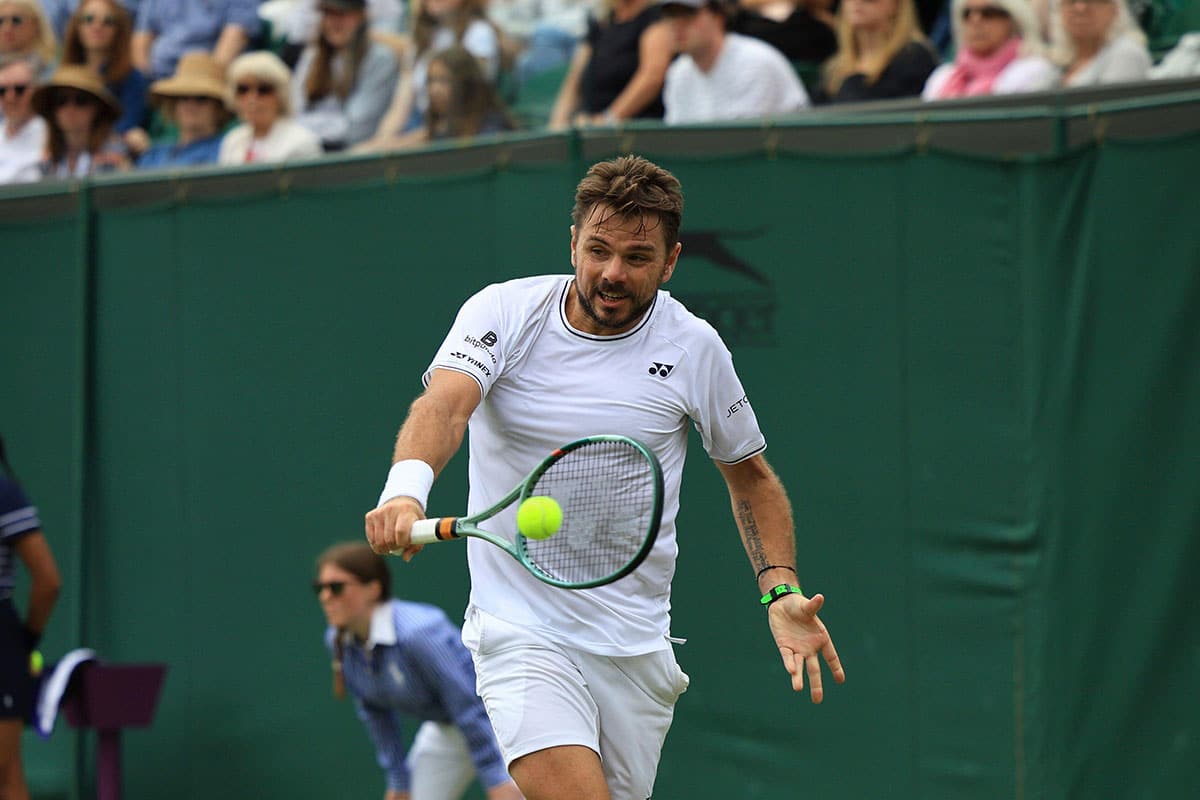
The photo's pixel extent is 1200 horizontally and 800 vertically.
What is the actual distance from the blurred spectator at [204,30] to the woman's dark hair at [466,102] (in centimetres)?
264

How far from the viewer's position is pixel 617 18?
31.1 feet

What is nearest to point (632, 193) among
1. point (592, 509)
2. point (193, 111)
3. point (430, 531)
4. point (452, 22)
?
point (592, 509)

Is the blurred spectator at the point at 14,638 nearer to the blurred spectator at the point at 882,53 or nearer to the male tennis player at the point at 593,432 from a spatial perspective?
the male tennis player at the point at 593,432

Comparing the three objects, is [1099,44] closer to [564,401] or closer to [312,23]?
[564,401]

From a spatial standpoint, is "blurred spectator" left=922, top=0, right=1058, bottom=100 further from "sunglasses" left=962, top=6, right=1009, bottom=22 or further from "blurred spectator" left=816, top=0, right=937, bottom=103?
"blurred spectator" left=816, top=0, right=937, bottom=103

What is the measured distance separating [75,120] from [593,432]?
674cm

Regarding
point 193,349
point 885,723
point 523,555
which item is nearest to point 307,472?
point 193,349

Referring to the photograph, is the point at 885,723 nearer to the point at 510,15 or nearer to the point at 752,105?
the point at 752,105

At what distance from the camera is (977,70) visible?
7781 millimetres

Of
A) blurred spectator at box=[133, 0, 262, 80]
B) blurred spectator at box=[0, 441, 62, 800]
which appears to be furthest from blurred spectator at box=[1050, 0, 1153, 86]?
blurred spectator at box=[133, 0, 262, 80]

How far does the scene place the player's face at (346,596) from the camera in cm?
713

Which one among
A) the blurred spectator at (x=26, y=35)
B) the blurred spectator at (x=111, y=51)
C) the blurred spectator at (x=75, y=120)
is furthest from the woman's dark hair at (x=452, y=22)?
the blurred spectator at (x=26, y=35)

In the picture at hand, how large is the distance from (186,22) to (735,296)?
223 inches

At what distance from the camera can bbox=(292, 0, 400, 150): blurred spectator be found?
10109mm
